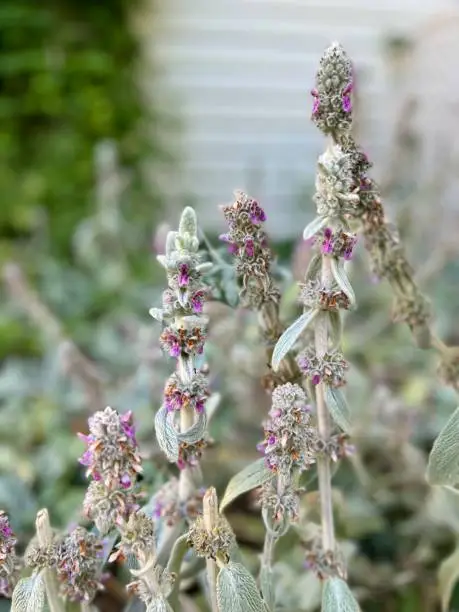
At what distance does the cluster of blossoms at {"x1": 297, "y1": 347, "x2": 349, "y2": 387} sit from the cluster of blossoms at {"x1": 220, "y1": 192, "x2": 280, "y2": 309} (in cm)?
6

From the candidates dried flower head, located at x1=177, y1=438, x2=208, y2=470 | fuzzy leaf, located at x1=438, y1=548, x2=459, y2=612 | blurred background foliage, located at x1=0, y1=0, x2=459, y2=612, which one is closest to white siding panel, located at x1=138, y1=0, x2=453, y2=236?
blurred background foliage, located at x1=0, y1=0, x2=459, y2=612

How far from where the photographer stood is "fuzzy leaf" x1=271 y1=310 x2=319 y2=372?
577mm

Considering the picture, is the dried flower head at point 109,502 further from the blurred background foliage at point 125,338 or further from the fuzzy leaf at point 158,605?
the blurred background foliage at point 125,338

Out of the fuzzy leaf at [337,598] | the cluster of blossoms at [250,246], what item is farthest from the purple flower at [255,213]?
the fuzzy leaf at [337,598]

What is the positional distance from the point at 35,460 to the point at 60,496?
0.14m

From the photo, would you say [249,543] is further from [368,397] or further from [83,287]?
[83,287]

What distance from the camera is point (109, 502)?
22.6 inches

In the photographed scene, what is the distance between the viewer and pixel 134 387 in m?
1.11

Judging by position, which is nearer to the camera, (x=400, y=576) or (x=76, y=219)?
(x=400, y=576)

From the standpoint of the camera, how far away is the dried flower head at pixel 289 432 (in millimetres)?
560

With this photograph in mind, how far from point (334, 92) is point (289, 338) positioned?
19 cm

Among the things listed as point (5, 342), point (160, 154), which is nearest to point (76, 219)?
point (160, 154)

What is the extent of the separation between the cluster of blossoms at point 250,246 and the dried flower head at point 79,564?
24cm

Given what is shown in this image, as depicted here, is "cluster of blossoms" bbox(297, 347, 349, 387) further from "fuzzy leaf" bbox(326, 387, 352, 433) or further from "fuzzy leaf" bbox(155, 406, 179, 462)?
"fuzzy leaf" bbox(155, 406, 179, 462)
